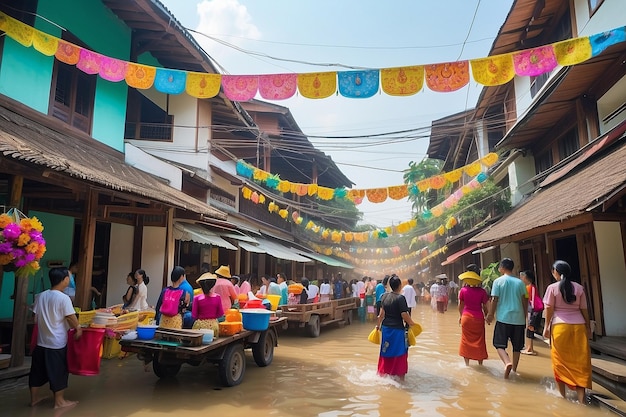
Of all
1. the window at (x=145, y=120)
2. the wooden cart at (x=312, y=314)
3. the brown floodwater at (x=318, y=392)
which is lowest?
the brown floodwater at (x=318, y=392)

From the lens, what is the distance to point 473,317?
7.04m

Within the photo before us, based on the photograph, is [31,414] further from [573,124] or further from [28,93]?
[573,124]

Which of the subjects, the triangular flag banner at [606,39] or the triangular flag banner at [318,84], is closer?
the triangular flag banner at [606,39]

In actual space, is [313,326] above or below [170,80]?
below

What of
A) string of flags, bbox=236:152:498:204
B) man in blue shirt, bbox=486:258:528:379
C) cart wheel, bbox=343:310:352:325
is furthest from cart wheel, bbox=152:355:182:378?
string of flags, bbox=236:152:498:204

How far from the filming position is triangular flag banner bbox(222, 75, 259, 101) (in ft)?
29.0

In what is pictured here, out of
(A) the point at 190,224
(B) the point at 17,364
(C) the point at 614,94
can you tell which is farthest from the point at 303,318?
(C) the point at 614,94

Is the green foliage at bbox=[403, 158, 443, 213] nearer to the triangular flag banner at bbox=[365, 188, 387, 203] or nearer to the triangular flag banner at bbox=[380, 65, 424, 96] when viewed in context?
the triangular flag banner at bbox=[365, 188, 387, 203]

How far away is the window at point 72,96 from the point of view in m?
9.28

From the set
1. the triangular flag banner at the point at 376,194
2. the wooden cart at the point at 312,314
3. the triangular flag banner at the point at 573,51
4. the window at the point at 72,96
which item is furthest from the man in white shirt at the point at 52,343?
the triangular flag banner at the point at 376,194

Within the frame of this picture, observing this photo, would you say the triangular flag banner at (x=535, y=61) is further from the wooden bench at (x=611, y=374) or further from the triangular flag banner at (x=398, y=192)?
the triangular flag banner at (x=398, y=192)

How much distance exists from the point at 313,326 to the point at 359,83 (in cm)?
632

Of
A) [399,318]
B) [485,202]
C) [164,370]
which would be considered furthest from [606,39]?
[485,202]

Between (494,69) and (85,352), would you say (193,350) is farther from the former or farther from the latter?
(494,69)
